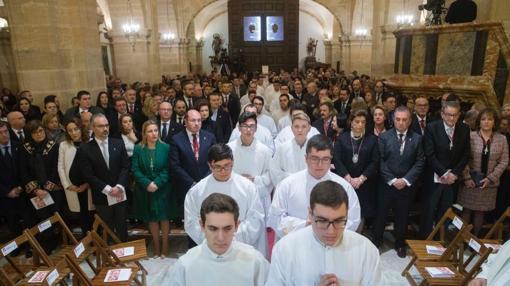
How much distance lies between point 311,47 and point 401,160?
71.8ft

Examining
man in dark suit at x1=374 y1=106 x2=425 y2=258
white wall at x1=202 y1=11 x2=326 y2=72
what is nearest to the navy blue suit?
man in dark suit at x1=374 y1=106 x2=425 y2=258

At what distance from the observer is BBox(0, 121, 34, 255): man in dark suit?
5.00 m

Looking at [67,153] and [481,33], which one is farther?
[481,33]

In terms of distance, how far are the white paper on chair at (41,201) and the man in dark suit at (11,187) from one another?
245 mm

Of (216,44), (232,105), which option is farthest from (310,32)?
(232,105)

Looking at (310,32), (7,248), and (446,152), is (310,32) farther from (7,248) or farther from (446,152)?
(7,248)

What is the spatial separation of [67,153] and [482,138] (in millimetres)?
5385

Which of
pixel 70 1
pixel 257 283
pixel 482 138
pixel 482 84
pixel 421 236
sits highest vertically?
pixel 70 1

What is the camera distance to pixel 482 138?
195 inches

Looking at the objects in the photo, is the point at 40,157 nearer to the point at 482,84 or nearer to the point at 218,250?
the point at 218,250

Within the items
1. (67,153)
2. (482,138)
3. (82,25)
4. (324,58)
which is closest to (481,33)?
(482,138)

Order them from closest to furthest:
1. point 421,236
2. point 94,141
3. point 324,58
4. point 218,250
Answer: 1. point 218,250
2. point 94,141
3. point 421,236
4. point 324,58

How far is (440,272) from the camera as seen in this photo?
154 inches

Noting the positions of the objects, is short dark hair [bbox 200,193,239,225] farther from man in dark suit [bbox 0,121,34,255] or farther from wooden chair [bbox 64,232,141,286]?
man in dark suit [bbox 0,121,34,255]
